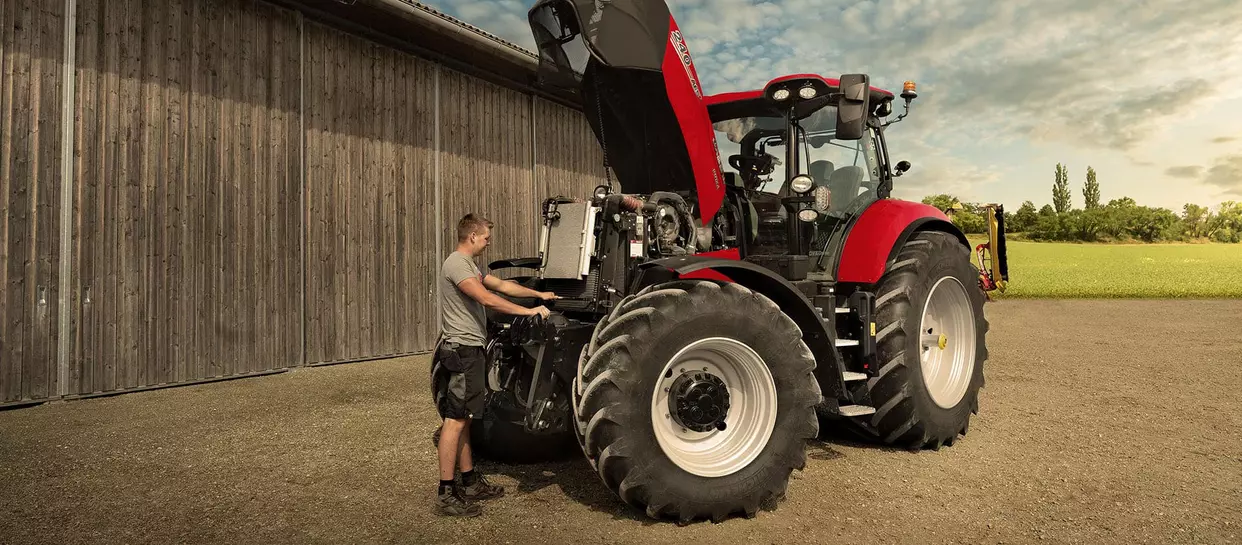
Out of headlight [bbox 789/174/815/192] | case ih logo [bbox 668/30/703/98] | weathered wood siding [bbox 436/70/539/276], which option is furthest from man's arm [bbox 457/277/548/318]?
weathered wood siding [bbox 436/70/539/276]

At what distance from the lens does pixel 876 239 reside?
4910mm

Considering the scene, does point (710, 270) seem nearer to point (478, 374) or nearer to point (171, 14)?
point (478, 374)

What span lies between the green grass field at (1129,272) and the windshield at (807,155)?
54.3 feet

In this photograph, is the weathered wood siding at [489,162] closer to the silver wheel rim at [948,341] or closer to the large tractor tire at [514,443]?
the large tractor tire at [514,443]

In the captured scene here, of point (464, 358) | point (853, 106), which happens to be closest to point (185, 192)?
point (464, 358)

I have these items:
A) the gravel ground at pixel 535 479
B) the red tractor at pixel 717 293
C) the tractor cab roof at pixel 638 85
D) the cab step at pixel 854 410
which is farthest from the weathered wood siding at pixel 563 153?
the cab step at pixel 854 410

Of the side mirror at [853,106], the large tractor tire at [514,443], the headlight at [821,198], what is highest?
the side mirror at [853,106]

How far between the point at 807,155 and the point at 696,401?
235cm

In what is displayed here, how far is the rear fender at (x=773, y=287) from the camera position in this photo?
12.3 feet

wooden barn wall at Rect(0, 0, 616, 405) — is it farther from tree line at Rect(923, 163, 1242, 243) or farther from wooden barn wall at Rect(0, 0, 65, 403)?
tree line at Rect(923, 163, 1242, 243)

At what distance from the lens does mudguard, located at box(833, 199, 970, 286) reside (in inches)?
191

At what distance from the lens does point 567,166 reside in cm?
1274

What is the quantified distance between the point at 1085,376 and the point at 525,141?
28.8 feet

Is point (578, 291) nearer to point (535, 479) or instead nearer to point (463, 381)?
point (463, 381)
